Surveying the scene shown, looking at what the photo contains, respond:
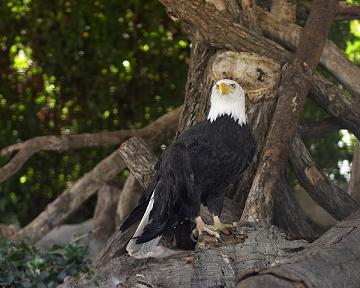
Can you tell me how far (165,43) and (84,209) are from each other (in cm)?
128

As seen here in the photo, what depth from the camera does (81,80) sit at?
6246 millimetres

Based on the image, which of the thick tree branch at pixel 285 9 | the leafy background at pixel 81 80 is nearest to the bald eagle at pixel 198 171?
the thick tree branch at pixel 285 9

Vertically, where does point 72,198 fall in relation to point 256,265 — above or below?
below

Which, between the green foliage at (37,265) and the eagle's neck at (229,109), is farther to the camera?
the eagle's neck at (229,109)

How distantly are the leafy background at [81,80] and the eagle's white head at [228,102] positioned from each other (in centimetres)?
224

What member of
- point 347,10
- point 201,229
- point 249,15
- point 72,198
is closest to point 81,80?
point 72,198

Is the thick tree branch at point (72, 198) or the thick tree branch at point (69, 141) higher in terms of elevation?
the thick tree branch at point (69, 141)

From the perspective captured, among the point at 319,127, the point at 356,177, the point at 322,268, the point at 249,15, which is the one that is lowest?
the point at 356,177

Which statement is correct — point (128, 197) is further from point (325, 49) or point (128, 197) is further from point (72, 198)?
point (325, 49)

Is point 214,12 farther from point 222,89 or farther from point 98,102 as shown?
point 98,102

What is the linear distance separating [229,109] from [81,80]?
8.37ft

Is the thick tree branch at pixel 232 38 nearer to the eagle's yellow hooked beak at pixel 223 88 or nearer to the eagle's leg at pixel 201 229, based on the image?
the eagle's yellow hooked beak at pixel 223 88

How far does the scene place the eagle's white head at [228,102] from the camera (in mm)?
3852

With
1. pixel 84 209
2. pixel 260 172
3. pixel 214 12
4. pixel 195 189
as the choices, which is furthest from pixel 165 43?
pixel 195 189
